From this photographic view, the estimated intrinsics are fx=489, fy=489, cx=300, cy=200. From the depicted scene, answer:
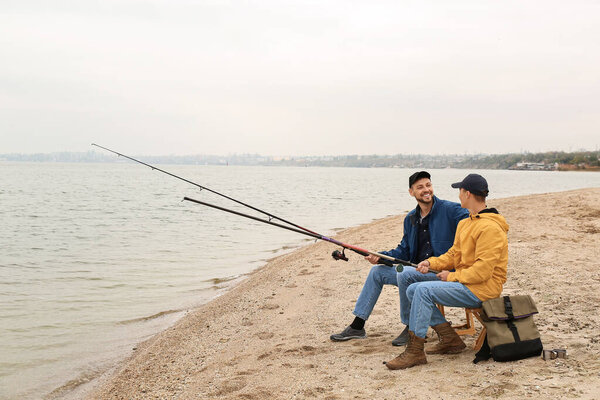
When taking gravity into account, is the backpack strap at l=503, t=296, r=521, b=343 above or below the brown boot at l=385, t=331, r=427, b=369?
above

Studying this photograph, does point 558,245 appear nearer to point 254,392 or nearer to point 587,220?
point 587,220

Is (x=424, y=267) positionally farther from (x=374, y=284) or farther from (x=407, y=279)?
(x=374, y=284)

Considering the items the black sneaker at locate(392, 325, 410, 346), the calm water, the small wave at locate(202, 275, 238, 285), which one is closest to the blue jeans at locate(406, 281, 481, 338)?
the black sneaker at locate(392, 325, 410, 346)

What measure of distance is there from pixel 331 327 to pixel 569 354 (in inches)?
93.5

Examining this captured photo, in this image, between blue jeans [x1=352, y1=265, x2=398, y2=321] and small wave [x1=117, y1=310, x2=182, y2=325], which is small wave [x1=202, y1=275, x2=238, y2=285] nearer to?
small wave [x1=117, y1=310, x2=182, y2=325]

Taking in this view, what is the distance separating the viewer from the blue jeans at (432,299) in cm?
363

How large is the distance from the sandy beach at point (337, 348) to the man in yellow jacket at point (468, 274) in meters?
0.26

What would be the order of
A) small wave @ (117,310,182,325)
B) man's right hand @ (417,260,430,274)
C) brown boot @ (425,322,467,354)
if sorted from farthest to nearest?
small wave @ (117,310,182,325) < man's right hand @ (417,260,430,274) < brown boot @ (425,322,467,354)

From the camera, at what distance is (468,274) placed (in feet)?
11.8

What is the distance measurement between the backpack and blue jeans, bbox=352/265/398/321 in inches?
42.6

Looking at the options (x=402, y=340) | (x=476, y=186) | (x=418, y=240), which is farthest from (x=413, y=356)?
(x=476, y=186)

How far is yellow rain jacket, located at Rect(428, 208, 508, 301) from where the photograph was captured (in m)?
3.51

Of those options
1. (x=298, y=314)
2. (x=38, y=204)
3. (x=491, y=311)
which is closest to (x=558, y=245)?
(x=298, y=314)

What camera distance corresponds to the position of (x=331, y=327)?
529 cm
